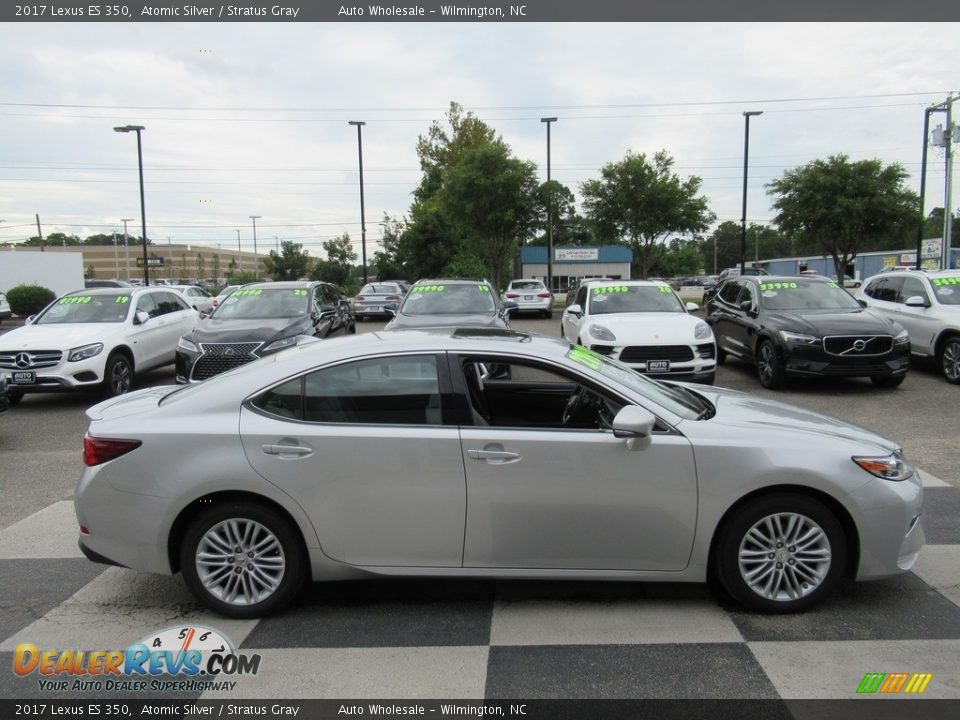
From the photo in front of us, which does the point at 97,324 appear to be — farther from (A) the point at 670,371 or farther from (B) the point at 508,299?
(B) the point at 508,299

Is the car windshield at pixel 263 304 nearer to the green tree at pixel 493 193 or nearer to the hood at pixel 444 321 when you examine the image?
the hood at pixel 444 321

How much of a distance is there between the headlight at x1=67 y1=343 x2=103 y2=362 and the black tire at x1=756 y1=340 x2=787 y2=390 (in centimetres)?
991

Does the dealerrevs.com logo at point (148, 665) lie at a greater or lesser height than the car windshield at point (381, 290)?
lesser

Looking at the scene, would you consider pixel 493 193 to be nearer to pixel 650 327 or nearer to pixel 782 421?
pixel 650 327

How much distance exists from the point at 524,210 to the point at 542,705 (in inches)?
1091

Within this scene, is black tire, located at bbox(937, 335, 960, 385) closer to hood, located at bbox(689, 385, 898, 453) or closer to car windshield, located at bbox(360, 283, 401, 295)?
hood, located at bbox(689, 385, 898, 453)

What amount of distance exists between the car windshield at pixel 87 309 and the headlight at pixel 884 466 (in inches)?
427

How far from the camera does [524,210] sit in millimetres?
29438

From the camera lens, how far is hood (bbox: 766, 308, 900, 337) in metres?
9.86

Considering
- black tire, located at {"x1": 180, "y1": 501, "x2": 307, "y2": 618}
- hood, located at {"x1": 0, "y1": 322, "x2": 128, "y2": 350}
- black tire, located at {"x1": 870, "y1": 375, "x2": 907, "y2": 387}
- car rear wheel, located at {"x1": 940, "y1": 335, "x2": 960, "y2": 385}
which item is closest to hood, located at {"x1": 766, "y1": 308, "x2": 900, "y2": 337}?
black tire, located at {"x1": 870, "y1": 375, "x2": 907, "y2": 387}

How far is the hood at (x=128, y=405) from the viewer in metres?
3.96

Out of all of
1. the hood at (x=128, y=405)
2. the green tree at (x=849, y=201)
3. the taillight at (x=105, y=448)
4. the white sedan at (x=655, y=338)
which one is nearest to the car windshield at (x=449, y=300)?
the white sedan at (x=655, y=338)

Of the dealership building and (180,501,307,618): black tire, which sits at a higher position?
the dealership building

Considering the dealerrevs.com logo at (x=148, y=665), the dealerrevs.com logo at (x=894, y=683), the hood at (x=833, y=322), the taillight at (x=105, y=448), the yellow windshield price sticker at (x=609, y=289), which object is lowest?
the dealerrevs.com logo at (x=148, y=665)
